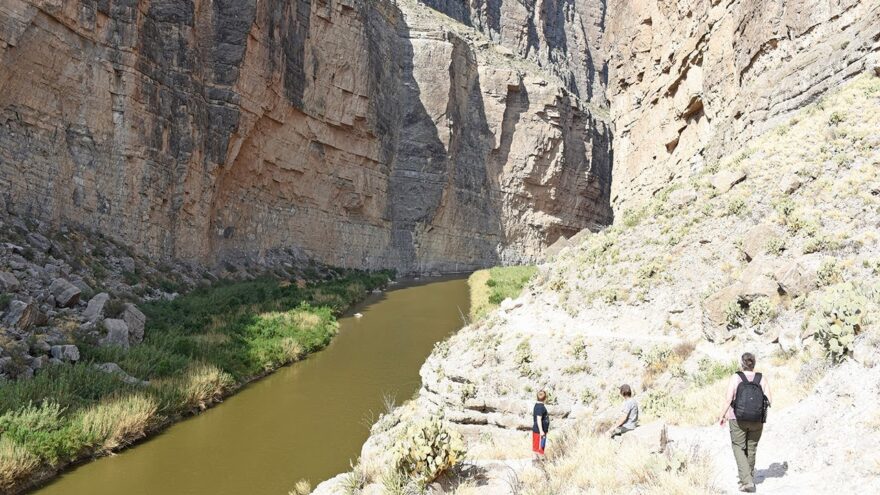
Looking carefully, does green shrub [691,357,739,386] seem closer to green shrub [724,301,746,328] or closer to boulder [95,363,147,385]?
green shrub [724,301,746,328]

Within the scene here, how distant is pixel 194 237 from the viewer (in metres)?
36.2

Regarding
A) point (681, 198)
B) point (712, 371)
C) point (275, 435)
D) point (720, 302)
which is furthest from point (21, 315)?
point (681, 198)

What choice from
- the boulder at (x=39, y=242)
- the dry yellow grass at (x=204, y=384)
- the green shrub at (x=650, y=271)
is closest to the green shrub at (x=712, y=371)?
the green shrub at (x=650, y=271)

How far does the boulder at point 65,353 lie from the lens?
17297mm

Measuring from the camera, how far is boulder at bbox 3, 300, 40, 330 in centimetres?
1764

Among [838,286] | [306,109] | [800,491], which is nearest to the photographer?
[800,491]

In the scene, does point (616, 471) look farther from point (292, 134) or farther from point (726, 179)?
point (292, 134)

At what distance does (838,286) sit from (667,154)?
24461 millimetres

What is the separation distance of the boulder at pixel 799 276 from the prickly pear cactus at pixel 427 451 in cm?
835

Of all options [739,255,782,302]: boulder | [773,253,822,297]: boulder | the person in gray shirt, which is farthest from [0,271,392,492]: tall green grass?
[773,253,822,297]: boulder

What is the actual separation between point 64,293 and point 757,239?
2201 centimetres

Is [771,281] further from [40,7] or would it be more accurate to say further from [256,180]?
[256,180]

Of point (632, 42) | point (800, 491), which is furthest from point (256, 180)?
point (800, 491)

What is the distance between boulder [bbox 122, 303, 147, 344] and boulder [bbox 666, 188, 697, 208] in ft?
63.8
